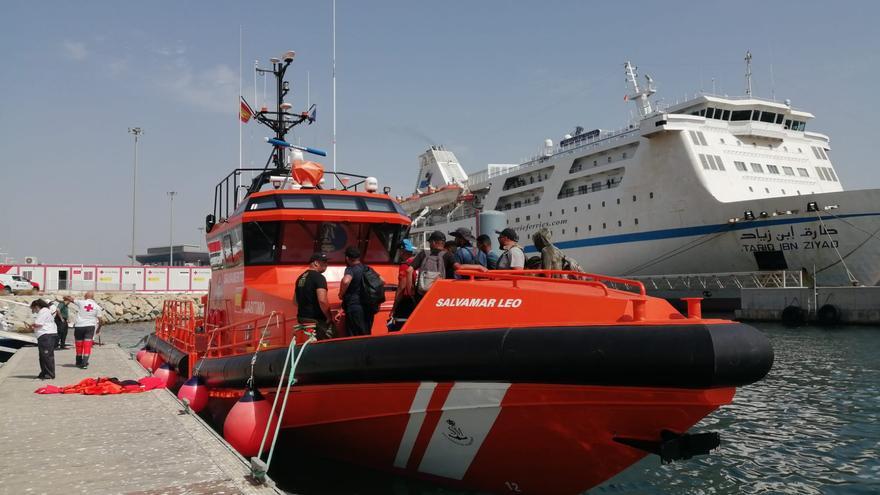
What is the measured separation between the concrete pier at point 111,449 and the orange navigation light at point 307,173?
10.0ft

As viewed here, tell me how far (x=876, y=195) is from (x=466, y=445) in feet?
78.3

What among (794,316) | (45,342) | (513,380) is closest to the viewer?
(513,380)

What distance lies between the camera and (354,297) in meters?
5.43

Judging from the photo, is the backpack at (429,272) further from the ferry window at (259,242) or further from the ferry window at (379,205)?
the ferry window at (259,242)

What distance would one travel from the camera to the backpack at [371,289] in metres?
5.41

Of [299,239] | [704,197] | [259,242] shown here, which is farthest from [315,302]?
[704,197]

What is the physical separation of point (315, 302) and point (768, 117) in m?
31.1

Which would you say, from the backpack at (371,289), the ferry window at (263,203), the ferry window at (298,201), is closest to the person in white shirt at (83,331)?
the ferry window at (263,203)

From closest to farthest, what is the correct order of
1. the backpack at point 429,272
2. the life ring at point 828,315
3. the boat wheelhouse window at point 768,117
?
the backpack at point 429,272
the life ring at point 828,315
the boat wheelhouse window at point 768,117

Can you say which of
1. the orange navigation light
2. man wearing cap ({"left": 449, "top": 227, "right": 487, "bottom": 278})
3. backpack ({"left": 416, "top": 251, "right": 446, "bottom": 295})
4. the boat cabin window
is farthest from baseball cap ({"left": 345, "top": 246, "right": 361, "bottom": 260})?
the orange navigation light

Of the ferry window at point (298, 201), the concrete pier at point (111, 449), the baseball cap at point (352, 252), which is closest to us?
the concrete pier at point (111, 449)

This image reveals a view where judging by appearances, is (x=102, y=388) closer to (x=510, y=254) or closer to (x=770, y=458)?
(x=510, y=254)

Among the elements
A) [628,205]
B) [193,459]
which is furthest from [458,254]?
[628,205]

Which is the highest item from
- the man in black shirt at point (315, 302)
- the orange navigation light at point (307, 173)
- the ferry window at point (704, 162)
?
the ferry window at point (704, 162)
